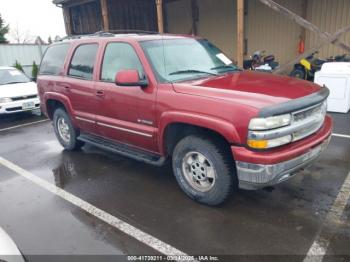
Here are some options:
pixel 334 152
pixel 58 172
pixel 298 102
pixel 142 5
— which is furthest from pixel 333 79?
pixel 142 5

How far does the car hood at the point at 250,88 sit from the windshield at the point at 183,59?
0.74 ft

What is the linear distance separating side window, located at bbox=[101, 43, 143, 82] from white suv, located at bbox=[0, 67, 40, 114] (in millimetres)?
5083

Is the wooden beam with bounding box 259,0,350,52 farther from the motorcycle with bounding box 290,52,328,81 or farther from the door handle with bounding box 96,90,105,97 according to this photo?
the door handle with bounding box 96,90,105,97

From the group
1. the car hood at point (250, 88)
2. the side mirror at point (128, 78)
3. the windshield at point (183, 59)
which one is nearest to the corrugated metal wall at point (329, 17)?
the windshield at point (183, 59)

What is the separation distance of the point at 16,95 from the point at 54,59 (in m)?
3.62

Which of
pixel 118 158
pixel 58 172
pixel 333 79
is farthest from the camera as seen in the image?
pixel 333 79

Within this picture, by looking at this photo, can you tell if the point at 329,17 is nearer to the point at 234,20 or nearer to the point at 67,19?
the point at 234,20

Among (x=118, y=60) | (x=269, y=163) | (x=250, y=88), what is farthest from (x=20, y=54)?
(x=269, y=163)

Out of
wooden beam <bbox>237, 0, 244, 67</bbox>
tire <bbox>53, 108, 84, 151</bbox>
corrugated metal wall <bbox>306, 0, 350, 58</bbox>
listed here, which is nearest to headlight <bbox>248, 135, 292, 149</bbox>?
tire <bbox>53, 108, 84, 151</bbox>

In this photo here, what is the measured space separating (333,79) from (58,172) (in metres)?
6.00

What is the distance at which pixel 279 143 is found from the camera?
2.98m

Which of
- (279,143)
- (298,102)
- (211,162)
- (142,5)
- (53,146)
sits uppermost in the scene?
(142,5)

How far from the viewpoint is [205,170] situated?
11.5ft

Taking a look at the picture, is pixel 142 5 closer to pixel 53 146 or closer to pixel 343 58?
pixel 343 58
